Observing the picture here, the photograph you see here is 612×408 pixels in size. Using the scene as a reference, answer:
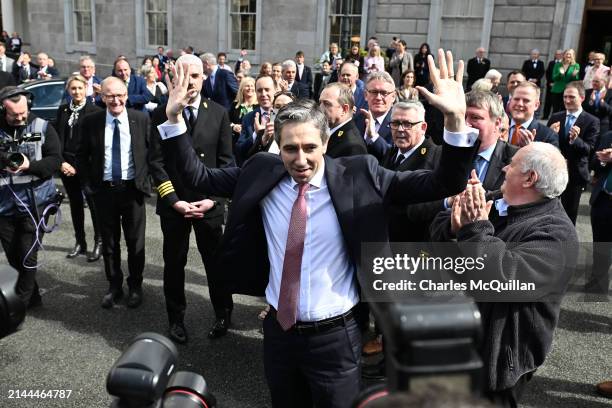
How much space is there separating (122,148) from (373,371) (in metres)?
2.79

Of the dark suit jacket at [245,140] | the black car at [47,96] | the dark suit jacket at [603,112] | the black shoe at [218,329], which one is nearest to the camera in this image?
the black shoe at [218,329]

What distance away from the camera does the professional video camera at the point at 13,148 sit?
4168 millimetres

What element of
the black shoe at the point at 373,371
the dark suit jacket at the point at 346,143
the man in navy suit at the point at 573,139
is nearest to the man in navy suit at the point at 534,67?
the man in navy suit at the point at 573,139

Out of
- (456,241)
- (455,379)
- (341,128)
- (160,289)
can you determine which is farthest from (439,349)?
(160,289)

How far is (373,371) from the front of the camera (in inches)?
150

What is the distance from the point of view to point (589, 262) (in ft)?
17.4

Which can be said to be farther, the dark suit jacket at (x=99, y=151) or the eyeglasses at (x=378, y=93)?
the eyeglasses at (x=378, y=93)

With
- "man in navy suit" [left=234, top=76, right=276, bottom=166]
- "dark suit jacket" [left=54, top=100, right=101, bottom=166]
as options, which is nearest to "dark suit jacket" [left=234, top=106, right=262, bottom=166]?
"man in navy suit" [left=234, top=76, right=276, bottom=166]

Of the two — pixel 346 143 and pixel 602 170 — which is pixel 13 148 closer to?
pixel 346 143

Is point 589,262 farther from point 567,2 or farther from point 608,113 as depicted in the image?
point 567,2

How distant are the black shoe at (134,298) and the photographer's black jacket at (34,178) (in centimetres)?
107

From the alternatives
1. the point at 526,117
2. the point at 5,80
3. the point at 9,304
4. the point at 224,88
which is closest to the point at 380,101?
the point at 526,117

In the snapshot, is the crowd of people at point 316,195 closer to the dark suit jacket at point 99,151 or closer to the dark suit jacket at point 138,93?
the dark suit jacket at point 99,151

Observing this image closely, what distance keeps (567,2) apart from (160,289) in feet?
41.8
